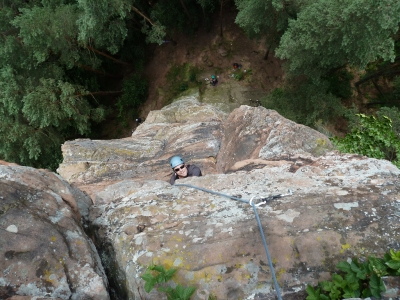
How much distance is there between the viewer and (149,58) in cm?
1825

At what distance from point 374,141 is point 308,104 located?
12.9ft

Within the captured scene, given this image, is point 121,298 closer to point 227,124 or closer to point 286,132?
point 286,132

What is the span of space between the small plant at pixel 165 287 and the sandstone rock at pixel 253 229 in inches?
6.7

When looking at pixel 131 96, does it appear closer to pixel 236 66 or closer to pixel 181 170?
pixel 236 66

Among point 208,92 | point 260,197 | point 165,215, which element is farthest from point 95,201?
point 208,92

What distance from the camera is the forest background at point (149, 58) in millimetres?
8211

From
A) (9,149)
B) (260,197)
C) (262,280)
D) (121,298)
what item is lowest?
(9,149)

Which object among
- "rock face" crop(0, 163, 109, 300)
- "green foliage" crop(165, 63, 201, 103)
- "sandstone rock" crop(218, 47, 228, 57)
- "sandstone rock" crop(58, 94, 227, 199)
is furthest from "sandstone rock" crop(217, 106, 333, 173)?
"sandstone rock" crop(218, 47, 228, 57)

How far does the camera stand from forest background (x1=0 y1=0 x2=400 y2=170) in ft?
26.9

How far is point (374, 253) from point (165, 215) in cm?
238

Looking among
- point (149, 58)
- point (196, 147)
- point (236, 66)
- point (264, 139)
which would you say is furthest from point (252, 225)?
point (149, 58)

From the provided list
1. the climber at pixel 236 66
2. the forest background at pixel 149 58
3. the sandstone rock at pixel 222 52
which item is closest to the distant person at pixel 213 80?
the forest background at pixel 149 58

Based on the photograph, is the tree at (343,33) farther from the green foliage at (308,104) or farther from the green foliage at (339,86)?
the green foliage at (339,86)

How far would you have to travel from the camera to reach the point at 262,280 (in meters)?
3.07
